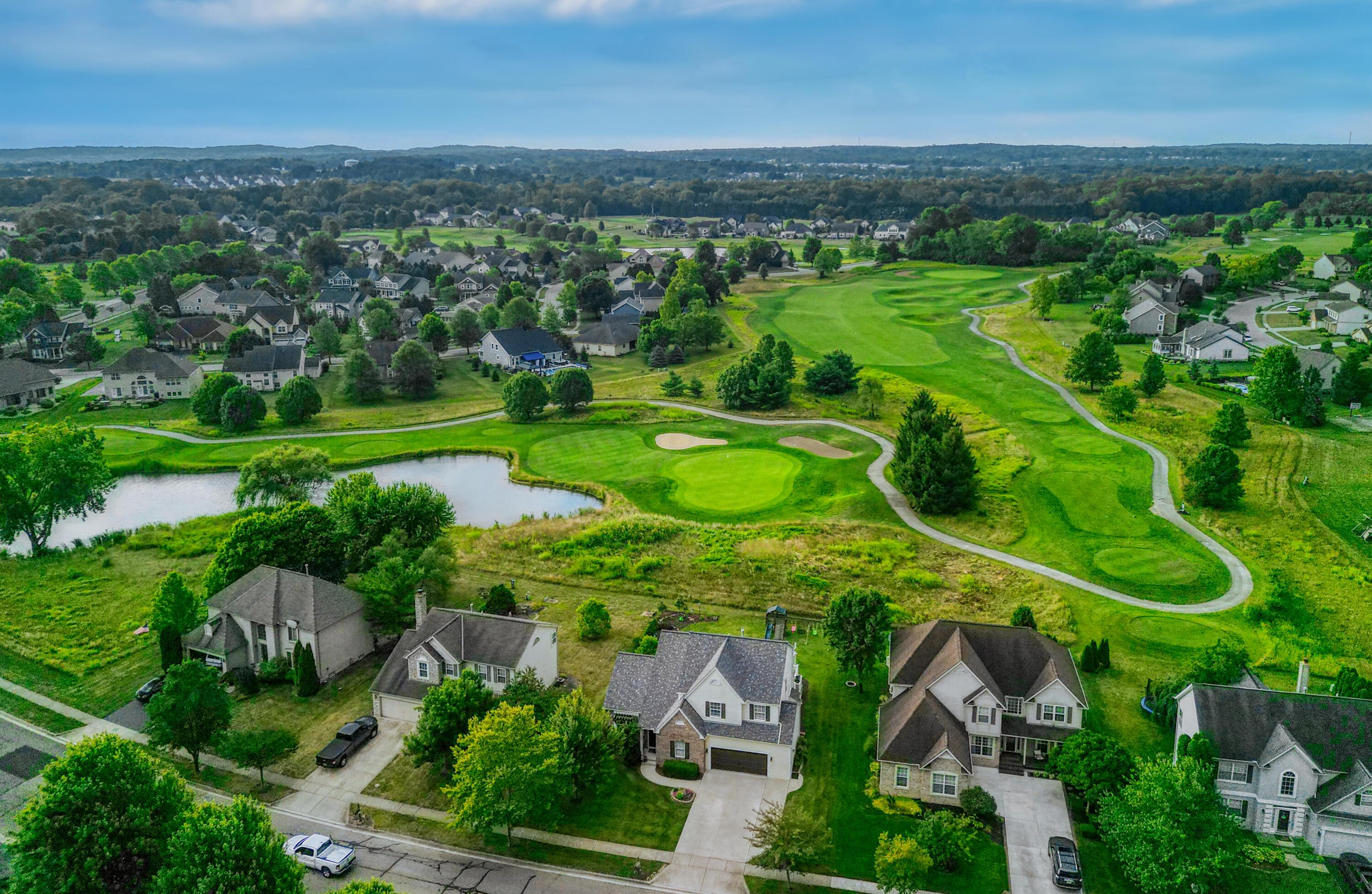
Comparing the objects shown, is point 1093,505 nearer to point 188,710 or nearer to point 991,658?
point 991,658

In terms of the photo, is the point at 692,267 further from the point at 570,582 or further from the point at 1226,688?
the point at 1226,688

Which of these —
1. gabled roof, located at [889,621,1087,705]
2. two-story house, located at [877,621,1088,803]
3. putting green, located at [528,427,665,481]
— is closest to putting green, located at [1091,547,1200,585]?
gabled roof, located at [889,621,1087,705]

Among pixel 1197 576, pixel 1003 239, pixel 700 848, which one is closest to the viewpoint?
pixel 700 848

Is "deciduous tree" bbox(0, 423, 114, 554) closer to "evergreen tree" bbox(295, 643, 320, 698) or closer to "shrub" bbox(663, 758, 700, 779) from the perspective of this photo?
"evergreen tree" bbox(295, 643, 320, 698)

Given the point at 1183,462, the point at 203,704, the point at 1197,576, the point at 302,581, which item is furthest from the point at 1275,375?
the point at 203,704

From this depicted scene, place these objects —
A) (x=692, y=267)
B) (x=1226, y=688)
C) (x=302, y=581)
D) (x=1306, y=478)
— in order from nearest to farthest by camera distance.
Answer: (x=1226, y=688) → (x=302, y=581) → (x=1306, y=478) → (x=692, y=267)

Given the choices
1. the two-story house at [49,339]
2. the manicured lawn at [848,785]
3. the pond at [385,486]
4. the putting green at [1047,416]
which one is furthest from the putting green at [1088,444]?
the two-story house at [49,339]

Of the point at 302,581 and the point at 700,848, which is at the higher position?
the point at 302,581
